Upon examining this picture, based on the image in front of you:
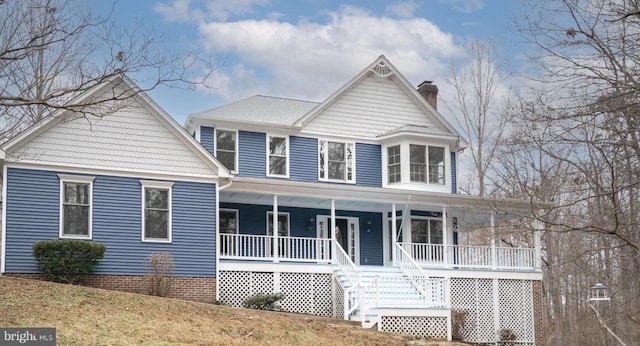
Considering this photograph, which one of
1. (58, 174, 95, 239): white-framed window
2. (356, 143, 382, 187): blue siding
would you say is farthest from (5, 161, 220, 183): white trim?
(356, 143, 382, 187): blue siding

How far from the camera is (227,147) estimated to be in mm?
27062

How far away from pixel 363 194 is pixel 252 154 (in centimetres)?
410

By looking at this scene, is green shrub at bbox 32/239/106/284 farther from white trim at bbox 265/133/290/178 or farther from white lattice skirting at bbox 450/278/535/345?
white lattice skirting at bbox 450/278/535/345

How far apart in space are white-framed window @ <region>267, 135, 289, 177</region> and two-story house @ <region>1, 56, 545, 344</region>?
0.05 meters

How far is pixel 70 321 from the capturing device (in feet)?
50.8

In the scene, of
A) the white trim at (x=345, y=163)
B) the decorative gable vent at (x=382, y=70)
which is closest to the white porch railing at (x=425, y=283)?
the white trim at (x=345, y=163)

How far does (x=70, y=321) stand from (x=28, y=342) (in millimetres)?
1994

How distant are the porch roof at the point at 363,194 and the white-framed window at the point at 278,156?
169cm

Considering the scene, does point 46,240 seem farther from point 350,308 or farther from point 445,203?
point 445,203

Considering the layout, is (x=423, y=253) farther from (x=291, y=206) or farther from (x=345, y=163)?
(x=291, y=206)

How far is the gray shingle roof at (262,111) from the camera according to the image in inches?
1074

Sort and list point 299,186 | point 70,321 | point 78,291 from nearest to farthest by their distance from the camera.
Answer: point 70,321 → point 78,291 → point 299,186

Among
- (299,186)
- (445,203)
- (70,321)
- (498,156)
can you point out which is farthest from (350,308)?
(498,156)

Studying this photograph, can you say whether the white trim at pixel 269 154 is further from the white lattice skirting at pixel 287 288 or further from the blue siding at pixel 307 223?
the white lattice skirting at pixel 287 288
